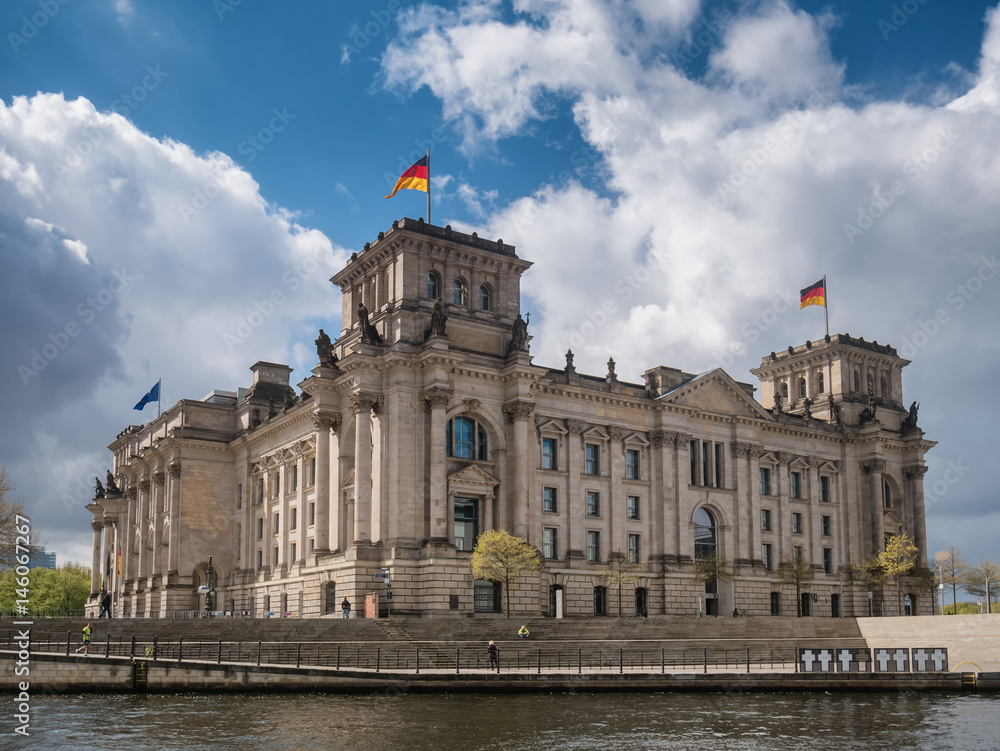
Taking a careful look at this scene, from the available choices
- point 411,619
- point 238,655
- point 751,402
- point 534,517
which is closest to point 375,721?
point 238,655

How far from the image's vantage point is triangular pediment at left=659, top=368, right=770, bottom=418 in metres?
78.5

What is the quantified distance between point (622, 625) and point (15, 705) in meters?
33.7

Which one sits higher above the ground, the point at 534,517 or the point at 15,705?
the point at 534,517

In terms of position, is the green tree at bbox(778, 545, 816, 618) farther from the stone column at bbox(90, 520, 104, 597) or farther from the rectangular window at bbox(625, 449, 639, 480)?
the stone column at bbox(90, 520, 104, 597)

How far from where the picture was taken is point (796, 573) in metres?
79.6

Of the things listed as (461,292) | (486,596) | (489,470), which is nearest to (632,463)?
(489,470)

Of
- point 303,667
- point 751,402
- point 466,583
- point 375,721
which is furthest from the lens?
point 751,402

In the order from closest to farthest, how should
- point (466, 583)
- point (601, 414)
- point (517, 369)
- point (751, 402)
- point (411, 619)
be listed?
point (411, 619), point (466, 583), point (517, 369), point (601, 414), point (751, 402)

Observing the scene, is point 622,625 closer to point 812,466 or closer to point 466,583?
point 466,583

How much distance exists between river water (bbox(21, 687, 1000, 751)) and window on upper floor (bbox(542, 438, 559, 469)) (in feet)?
106

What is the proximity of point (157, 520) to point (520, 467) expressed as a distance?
4083cm

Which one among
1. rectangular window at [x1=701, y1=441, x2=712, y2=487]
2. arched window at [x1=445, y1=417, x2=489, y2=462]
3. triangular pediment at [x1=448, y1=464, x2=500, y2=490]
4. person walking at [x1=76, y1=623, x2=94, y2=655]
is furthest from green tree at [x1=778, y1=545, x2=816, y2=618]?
person walking at [x1=76, y1=623, x2=94, y2=655]

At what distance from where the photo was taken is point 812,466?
87625 mm

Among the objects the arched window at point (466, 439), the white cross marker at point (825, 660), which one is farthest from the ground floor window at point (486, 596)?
the white cross marker at point (825, 660)
